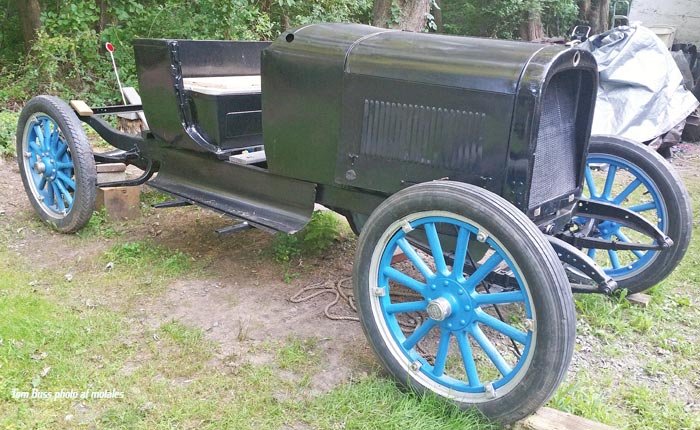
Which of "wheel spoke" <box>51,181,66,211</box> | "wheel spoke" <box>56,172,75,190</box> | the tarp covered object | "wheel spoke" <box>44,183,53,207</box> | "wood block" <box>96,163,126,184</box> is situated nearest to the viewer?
"wheel spoke" <box>56,172,75,190</box>

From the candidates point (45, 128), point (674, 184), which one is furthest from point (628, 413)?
point (45, 128)

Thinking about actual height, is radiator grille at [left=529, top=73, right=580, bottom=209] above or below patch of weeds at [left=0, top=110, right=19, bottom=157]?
above

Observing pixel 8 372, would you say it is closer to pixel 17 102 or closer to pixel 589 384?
pixel 589 384

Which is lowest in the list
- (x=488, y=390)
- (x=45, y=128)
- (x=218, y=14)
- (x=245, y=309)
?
(x=245, y=309)

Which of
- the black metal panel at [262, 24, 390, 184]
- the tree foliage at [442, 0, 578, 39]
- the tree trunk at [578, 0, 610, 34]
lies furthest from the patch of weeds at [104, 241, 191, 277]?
the tree trunk at [578, 0, 610, 34]

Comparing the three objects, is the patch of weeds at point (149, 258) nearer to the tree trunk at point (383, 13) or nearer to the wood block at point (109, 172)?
the wood block at point (109, 172)

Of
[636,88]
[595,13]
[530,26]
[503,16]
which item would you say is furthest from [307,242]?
[595,13]

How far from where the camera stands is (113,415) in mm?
2471

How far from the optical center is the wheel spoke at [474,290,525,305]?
2.28 m

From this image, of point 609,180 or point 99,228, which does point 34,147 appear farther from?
point 609,180

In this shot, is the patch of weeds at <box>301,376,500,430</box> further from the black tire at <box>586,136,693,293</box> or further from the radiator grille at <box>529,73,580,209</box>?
the black tire at <box>586,136,693,293</box>

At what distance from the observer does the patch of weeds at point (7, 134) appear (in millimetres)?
6039

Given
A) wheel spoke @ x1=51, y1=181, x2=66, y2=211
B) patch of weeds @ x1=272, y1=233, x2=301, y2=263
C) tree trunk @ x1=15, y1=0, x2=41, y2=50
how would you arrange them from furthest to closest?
tree trunk @ x1=15, y1=0, x2=41, y2=50 < wheel spoke @ x1=51, y1=181, x2=66, y2=211 < patch of weeds @ x1=272, y1=233, x2=301, y2=263

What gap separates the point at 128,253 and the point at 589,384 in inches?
111
